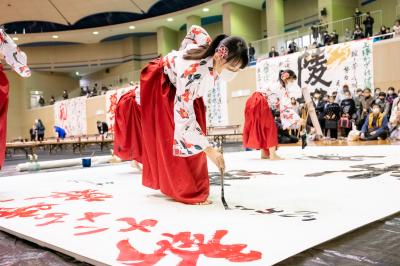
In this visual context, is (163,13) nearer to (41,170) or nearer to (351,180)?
(41,170)

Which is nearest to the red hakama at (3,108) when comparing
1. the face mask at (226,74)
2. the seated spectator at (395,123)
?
the face mask at (226,74)

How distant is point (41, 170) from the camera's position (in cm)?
387

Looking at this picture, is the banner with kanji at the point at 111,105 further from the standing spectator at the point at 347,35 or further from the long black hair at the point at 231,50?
the long black hair at the point at 231,50

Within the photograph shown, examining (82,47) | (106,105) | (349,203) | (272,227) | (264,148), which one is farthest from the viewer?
(82,47)

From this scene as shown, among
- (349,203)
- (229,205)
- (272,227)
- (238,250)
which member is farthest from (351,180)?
(238,250)

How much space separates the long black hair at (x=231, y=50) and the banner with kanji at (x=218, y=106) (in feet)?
30.7

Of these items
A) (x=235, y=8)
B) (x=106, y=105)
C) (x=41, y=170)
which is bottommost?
(x=41, y=170)

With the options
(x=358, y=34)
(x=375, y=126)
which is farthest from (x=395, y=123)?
(x=358, y=34)

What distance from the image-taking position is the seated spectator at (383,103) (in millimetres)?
6646

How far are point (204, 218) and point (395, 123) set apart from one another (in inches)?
240

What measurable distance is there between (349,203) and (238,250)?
2.34ft

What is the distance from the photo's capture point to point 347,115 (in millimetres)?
7355

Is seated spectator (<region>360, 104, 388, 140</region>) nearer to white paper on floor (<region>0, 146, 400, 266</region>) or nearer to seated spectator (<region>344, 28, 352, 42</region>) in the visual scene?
seated spectator (<region>344, 28, 352, 42</region>)

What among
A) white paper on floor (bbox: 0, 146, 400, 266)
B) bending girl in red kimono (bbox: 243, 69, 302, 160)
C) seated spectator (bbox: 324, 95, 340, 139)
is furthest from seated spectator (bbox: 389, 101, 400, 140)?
white paper on floor (bbox: 0, 146, 400, 266)
